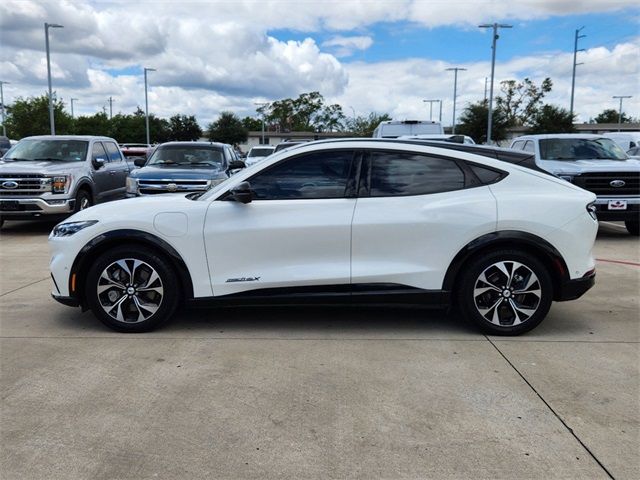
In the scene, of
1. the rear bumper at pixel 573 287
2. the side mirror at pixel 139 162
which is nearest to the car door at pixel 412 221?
the rear bumper at pixel 573 287

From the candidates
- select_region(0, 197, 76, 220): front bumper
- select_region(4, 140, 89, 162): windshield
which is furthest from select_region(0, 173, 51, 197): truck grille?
select_region(4, 140, 89, 162): windshield

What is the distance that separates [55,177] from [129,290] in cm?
721

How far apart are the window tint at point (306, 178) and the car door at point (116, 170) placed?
925cm

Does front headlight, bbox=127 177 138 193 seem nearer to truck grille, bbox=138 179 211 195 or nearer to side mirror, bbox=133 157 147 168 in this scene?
truck grille, bbox=138 179 211 195

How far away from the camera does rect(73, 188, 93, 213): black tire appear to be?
1155 centimetres

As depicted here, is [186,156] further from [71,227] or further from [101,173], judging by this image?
[71,227]

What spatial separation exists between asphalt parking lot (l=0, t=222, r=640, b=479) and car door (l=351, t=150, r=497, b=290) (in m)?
0.60

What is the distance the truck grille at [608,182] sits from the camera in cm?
1032

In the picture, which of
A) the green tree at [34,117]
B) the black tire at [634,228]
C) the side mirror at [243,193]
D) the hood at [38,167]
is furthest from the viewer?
the green tree at [34,117]

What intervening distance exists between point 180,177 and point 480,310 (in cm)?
746

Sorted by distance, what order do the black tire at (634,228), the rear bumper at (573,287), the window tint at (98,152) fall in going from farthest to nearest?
the window tint at (98,152) < the black tire at (634,228) < the rear bumper at (573,287)

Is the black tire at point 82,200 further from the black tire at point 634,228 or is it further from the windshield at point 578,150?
the black tire at point 634,228

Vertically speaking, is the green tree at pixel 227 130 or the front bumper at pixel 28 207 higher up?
the green tree at pixel 227 130

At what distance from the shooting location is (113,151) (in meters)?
14.0
